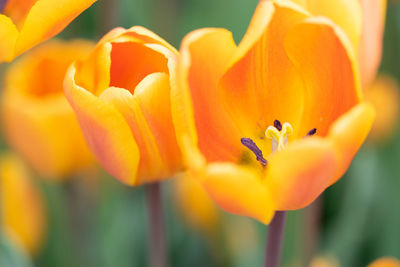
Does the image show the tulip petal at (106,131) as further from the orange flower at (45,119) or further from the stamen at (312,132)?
the orange flower at (45,119)

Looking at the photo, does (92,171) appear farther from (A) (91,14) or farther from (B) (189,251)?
(A) (91,14)

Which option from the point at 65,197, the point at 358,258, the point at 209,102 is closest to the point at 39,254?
the point at 65,197

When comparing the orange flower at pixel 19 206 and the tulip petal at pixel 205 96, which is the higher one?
the tulip petal at pixel 205 96

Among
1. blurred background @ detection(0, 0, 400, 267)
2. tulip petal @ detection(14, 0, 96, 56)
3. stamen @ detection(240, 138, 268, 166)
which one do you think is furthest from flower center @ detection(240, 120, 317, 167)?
blurred background @ detection(0, 0, 400, 267)

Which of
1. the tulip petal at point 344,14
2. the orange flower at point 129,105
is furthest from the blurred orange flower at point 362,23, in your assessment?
the orange flower at point 129,105

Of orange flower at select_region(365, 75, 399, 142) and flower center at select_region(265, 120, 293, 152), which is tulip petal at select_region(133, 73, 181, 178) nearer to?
flower center at select_region(265, 120, 293, 152)

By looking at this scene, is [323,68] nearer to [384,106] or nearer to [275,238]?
[275,238]

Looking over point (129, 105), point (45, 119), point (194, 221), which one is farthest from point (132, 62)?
point (194, 221)
